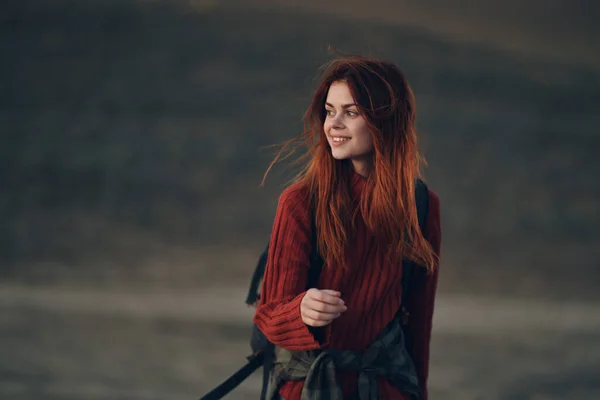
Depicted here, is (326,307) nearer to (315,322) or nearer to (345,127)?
(315,322)

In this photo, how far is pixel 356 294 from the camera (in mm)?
1581

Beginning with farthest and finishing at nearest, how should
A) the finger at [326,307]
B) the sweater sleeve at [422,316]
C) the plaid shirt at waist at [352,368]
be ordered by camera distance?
the sweater sleeve at [422,316]
the plaid shirt at waist at [352,368]
the finger at [326,307]

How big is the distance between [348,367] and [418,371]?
0.17 meters

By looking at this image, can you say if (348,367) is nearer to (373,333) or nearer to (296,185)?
(373,333)

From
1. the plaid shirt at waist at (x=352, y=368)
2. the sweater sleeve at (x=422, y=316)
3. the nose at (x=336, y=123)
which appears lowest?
the plaid shirt at waist at (x=352, y=368)

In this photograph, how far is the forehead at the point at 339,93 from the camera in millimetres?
1569

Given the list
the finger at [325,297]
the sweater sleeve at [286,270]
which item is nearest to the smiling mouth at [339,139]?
the sweater sleeve at [286,270]

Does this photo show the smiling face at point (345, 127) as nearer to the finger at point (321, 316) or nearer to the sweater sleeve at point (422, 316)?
the sweater sleeve at point (422, 316)

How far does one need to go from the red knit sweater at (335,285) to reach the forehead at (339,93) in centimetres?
13

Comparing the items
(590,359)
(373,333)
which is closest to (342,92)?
(373,333)

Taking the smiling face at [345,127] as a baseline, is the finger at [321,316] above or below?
below

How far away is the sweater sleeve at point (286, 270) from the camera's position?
153cm

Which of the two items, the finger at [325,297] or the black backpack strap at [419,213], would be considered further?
the black backpack strap at [419,213]

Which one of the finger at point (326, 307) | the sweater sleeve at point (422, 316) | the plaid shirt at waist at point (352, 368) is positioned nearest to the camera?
the finger at point (326, 307)
